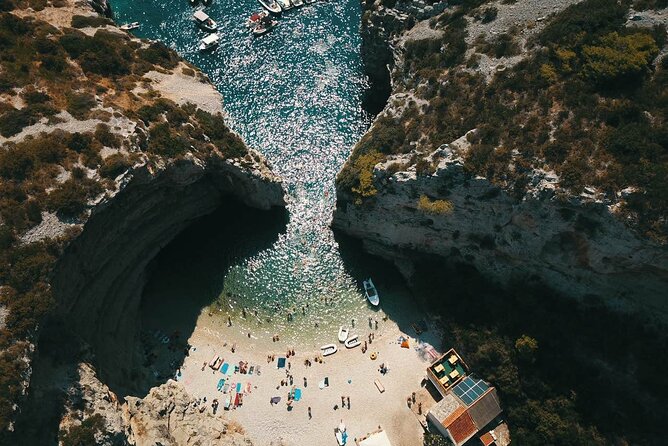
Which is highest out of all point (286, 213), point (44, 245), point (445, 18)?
point (445, 18)

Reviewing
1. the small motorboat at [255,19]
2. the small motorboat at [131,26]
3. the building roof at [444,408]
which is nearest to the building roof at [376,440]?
the building roof at [444,408]

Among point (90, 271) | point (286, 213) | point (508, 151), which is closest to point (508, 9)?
point (508, 151)

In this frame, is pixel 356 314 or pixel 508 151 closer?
pixel 508 151

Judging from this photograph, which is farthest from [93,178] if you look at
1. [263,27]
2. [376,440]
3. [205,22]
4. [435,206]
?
[263,27]

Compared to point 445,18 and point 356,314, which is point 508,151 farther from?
point 356,314

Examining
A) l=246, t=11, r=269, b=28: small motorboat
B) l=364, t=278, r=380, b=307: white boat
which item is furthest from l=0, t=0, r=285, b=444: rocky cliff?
l=246, t=11, r=269, b=28: small motorboat

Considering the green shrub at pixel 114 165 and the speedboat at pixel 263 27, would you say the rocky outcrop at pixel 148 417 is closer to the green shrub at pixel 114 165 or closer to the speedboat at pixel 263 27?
the green shrub at pixel 114 165

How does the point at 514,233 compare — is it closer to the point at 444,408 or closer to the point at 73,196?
the point at 444,408

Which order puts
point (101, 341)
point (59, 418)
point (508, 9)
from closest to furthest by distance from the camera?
1. point (59, 418)
2. point (101, 341)
3. point (508, 9)
